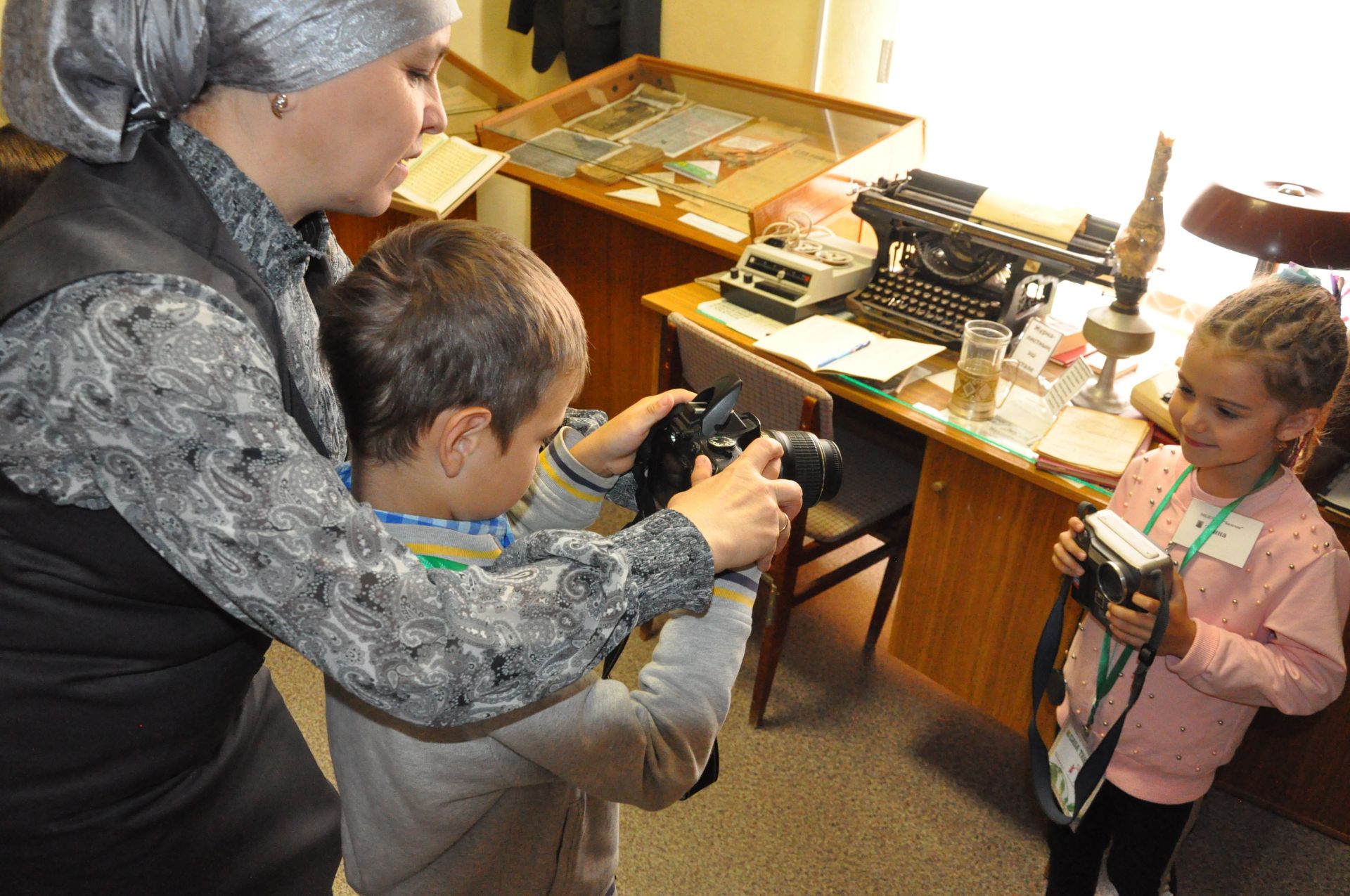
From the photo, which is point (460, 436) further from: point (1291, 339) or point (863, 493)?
point (863, 493)

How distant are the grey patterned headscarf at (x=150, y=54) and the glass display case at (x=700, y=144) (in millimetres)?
1960

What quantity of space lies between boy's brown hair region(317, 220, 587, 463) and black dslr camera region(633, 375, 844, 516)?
0.60 feet

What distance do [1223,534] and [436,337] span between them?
1.17 meters

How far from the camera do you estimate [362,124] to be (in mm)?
876

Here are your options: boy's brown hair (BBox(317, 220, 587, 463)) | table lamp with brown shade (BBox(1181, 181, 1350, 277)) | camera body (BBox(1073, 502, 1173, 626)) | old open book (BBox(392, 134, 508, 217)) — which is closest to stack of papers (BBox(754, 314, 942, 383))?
table lamp with brown shade (BBox(1181, 181, 1350, 277))

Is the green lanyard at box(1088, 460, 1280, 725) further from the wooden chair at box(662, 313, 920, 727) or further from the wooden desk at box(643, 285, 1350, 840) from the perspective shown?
the wooden chair at box(662, 313, 920, 727)

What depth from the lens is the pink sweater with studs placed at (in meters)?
1.41

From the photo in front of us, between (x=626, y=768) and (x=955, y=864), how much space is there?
1326mm

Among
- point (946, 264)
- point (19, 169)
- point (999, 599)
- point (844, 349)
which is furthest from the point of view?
point (946, 264)

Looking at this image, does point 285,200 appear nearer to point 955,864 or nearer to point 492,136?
point 955,864

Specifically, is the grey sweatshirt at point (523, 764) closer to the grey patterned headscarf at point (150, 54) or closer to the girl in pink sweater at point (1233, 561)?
the grey patterned headscarf at point (150, 54)

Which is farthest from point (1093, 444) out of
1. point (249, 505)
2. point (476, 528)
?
point (249, 505)

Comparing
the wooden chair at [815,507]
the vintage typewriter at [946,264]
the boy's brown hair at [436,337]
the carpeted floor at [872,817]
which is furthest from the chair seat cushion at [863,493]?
the boy's brown hair at [436,337]

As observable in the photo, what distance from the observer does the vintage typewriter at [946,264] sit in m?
2.18
